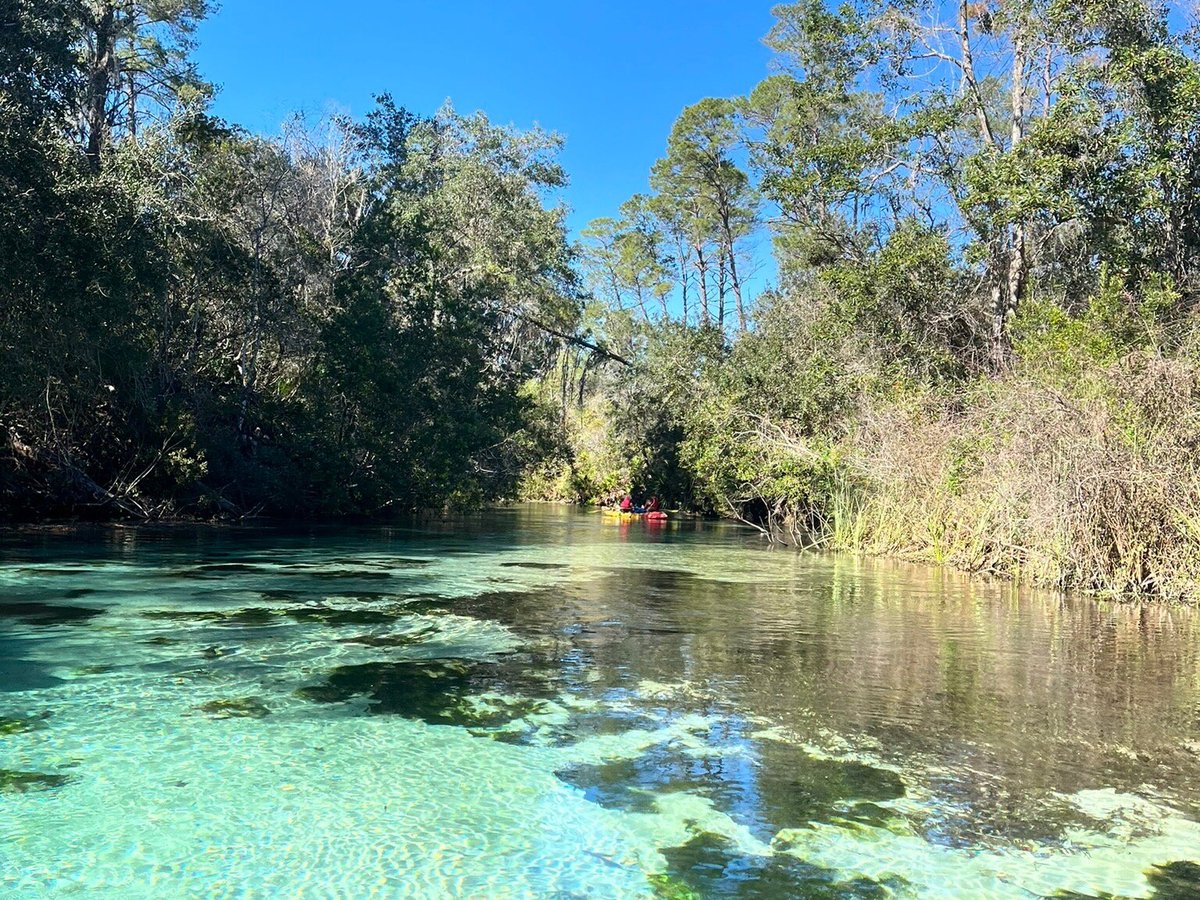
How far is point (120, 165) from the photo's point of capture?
14180 mm

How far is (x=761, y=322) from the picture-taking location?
2336 cm

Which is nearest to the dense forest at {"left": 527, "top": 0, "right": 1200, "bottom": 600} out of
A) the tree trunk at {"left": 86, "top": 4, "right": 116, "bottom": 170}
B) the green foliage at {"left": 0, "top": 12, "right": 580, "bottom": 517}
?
the green foliage at {"left": 0, "top": 12, "right": 580, "bottom": 517}

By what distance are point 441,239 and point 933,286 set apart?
15158 mm

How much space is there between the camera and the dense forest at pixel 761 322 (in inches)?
443

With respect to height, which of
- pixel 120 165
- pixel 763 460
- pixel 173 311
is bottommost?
pixel 763 460

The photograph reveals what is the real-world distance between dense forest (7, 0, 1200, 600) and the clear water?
10.0 ft

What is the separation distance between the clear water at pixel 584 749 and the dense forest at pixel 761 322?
3057mm

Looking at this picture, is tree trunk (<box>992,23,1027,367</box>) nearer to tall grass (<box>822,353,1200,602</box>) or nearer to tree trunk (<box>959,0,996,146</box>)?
tree trunk (<box>959,0,996,146</box>)

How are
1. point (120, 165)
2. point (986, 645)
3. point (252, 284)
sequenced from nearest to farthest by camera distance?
point (986, 645)
point (120, 165)
point (252, 284)

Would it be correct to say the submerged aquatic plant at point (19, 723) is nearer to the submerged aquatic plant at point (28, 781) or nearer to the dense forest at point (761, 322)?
the submerged aquatic plant at point (28, 781)

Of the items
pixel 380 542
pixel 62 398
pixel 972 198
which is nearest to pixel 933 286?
pixel 972 198

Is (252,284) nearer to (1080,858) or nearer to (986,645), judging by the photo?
(986,645)

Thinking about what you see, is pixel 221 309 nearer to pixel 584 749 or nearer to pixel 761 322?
pixel 761 322

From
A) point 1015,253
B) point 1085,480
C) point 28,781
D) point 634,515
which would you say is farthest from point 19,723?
point 634,515
